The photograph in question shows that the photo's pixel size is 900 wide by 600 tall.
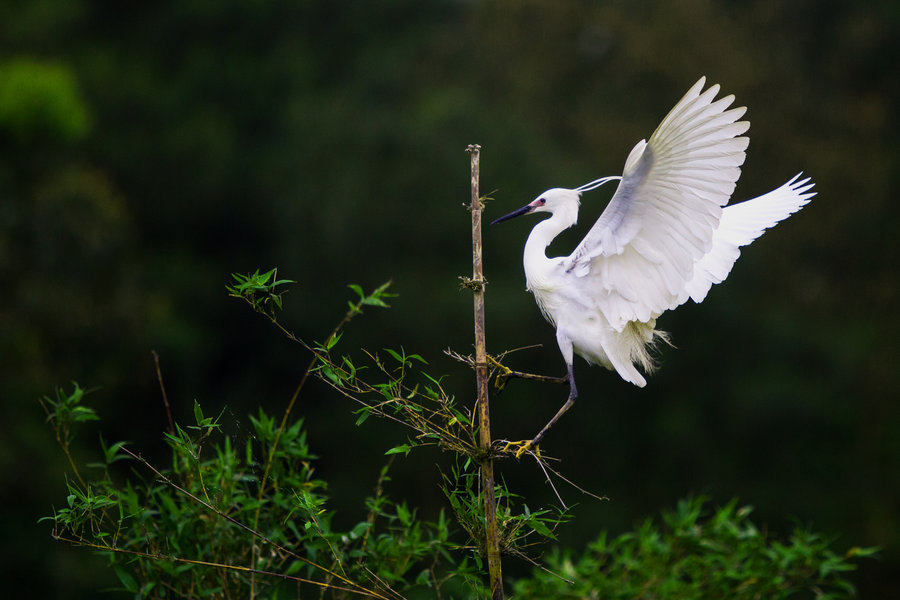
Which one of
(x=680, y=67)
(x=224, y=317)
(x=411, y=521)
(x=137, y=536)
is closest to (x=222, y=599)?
(x=137, y=536)

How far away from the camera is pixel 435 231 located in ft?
29.7

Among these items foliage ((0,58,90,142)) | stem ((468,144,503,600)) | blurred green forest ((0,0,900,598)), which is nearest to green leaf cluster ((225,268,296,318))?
stem ((468,144,503,600))

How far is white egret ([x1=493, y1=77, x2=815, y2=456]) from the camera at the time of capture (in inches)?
90.0

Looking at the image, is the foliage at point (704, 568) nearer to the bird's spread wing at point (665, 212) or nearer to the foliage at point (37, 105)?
the bird's spread wing at point (665, 212)

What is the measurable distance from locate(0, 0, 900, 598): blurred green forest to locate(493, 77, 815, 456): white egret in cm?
523

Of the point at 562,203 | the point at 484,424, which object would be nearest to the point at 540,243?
the point at 562,203

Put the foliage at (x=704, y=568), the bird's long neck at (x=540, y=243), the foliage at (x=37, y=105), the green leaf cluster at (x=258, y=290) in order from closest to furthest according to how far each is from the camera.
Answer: the green leaf cluster at (x=258, y=290) < the bird's long neck at (x=540, y=243) < the foliage at (x=704, y=568) < the foliage at (x=37, y=105)

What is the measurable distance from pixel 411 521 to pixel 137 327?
6.20m

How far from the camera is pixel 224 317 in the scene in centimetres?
1005

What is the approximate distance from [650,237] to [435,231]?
6634 mm

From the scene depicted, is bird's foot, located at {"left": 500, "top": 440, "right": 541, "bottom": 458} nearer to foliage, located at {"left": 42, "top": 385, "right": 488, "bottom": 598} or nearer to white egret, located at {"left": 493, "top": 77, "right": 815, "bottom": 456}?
white egret, located at {"left": 493, "top": 77, "right": 815, "bottom": 456}

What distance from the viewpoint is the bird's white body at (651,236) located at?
90.0 inches

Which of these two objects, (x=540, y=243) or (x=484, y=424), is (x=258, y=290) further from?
(x=540, y=243)

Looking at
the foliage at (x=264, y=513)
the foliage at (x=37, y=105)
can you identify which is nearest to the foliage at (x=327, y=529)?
the foliage at (x=264, y=513)
